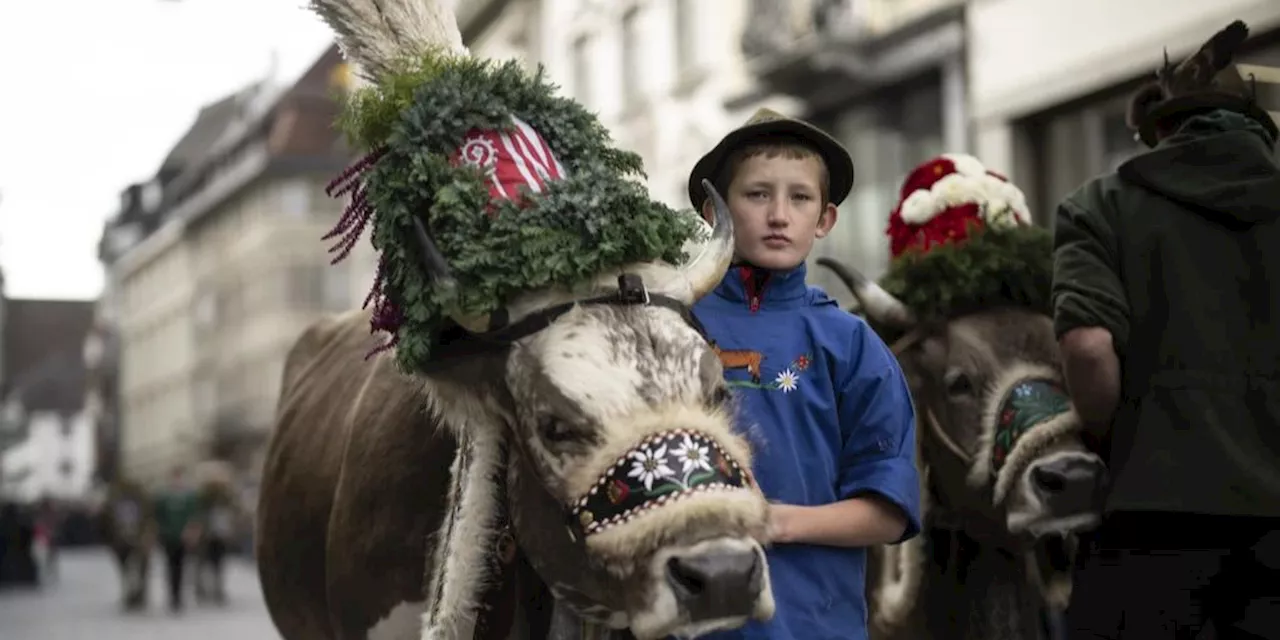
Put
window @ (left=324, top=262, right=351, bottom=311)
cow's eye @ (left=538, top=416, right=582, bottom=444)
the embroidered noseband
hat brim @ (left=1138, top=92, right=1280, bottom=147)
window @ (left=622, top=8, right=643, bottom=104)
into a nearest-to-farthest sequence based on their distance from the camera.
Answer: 1. the embroidered noseband
2. cow's eye @ (left=538, top=416, right=582, bottom=444)
3. hat brim @ (left=1138, top=92, right=1280, bottom=147)
4. window @ (left=622, top=8, right=643, bottom=104)
5. window @ (left=324, top=262, right=351, bottom=311)

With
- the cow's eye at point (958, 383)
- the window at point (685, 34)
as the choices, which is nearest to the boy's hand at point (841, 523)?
the cow's eye at point (958, 383)

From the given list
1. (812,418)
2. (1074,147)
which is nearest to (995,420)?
(812,418)

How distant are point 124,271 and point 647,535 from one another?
99993mm

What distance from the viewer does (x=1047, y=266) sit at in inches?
191

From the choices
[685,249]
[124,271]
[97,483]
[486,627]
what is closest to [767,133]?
[685,249]

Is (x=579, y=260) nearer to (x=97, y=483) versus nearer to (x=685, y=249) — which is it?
(x=685, y=249)

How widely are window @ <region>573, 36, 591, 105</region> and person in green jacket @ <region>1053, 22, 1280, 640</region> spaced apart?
19994 millimetres

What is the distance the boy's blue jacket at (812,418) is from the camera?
10.5ft

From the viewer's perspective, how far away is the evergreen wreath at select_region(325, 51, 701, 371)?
316cm

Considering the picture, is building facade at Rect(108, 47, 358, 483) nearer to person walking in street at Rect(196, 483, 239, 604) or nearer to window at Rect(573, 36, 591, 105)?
window at Rect(573, 36, 591, 105)

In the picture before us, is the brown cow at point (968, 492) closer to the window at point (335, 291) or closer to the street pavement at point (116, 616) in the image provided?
the street pavement at point (116, 616)

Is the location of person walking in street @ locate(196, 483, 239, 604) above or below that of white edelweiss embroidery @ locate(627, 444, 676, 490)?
below

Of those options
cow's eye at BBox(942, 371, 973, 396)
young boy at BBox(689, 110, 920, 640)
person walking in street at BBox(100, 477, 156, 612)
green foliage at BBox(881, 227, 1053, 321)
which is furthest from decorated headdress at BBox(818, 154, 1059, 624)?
person walking in street at BBox(100, 477, 156, 612)

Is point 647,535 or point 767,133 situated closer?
point 647,535
